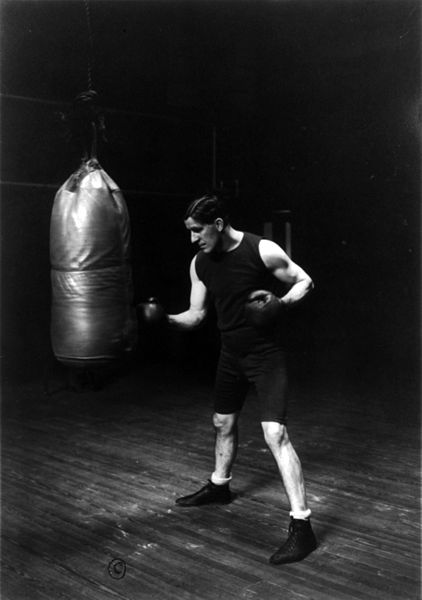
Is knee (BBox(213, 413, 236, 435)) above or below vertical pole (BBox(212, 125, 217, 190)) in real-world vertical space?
below

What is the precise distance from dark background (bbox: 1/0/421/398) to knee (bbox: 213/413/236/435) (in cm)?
331

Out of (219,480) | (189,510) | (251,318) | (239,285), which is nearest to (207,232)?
(239,285)

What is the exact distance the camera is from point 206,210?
9.07 feet

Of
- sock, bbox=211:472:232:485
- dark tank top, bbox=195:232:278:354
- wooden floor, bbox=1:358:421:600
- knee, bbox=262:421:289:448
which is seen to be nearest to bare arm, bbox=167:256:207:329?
dark tank top, bbox=195:232:278:354

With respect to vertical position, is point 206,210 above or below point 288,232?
below

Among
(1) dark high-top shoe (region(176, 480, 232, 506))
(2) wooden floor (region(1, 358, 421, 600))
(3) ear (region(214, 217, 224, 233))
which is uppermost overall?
(3) ear (region(214, 217, 224, 233))

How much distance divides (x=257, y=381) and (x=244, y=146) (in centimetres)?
529

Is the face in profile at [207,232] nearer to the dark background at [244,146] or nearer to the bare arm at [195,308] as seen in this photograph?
the bare arm at [195,308]

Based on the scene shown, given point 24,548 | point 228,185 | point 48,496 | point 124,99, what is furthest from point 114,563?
point 228,185

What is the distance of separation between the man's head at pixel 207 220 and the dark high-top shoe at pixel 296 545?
44.4 inches

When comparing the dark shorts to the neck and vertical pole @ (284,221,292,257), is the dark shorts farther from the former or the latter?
vertical pole @ (284,221,292,257)

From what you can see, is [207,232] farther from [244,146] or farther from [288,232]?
[244,146]

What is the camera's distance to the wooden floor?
97.0 inches
